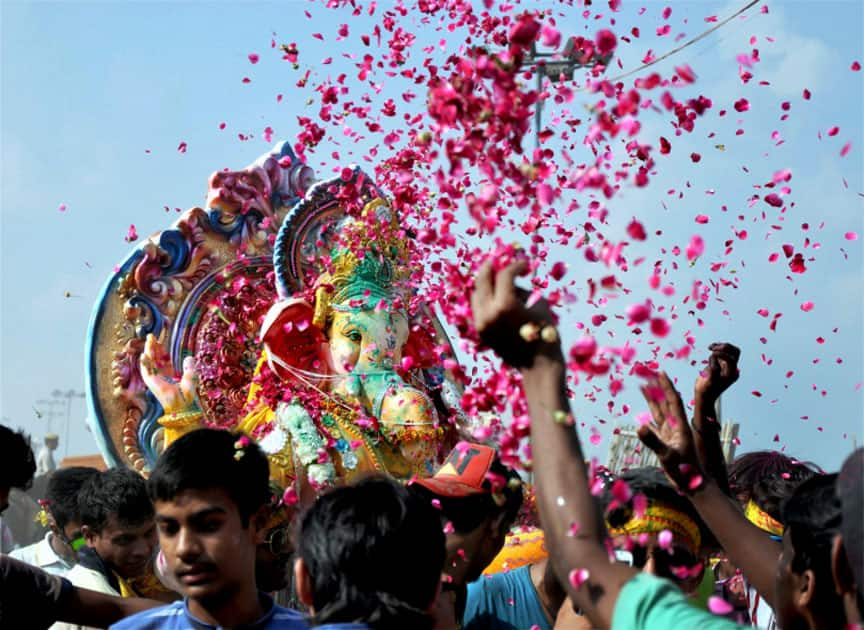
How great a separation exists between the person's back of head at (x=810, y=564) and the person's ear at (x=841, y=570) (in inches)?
5.2

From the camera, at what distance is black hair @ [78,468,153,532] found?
13.0ft

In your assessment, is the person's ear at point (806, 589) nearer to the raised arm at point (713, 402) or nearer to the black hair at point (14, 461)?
the raised arm at point (713, 402)

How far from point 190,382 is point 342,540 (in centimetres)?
505

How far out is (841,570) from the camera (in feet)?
6.18

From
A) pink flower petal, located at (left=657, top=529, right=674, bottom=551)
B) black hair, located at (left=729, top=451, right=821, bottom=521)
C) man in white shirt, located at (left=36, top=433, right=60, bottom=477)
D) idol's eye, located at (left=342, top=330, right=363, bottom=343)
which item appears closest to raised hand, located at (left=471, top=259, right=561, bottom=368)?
pink flower petal, located at (left=657, top=529, right=674, bottom=551)

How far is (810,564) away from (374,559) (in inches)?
32.0

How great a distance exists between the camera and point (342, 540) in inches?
82.9

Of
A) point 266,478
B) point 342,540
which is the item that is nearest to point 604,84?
point 342,540

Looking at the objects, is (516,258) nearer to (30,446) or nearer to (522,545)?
(30,446)

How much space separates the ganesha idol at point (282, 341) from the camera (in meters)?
6.83

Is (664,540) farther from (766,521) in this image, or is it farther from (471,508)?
(766,521)

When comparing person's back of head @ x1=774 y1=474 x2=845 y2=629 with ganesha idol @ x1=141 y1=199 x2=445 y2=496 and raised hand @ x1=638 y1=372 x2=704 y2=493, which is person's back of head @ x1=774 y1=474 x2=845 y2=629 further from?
ganesha idol @ x1=141 y1=199 x2=445 y2=496

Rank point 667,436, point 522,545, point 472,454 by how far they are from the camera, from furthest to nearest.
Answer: point 522,545, point 472,454, point 667,436

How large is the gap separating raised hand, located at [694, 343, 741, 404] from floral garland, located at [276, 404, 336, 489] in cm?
395
